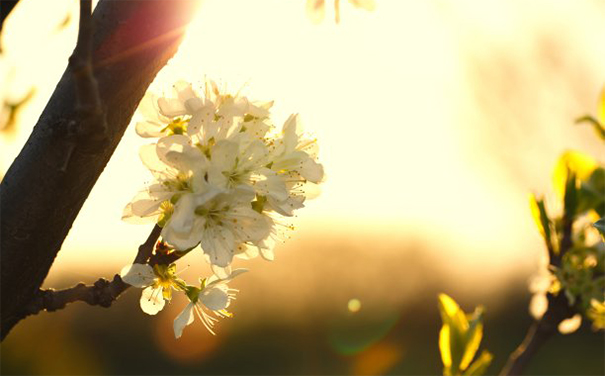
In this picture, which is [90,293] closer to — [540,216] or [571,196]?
[540,216]

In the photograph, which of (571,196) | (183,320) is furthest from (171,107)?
(571,196)

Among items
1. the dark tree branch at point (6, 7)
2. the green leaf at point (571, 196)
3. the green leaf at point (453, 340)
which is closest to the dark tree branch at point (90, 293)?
the dark tree branch at point (6, 7)

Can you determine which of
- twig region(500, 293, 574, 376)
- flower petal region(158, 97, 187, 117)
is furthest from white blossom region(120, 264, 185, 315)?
twig region(500, 293, 574, 376)

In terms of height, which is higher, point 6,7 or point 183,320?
point 6,7

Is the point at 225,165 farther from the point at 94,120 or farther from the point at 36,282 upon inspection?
the point at 36,282

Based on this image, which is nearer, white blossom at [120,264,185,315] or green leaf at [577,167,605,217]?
white blossom at [120,264,185,315]

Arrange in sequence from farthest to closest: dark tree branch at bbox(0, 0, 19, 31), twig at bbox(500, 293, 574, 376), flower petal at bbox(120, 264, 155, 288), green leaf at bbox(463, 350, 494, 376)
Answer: twig at bbox(500, 293, 574, 376)
green leaf at bbox(463, 350, 494, 376)
flower petal at bbox(120, 264, 155, 288)
dark tree branch at bbox(0, 0, 19, 31)

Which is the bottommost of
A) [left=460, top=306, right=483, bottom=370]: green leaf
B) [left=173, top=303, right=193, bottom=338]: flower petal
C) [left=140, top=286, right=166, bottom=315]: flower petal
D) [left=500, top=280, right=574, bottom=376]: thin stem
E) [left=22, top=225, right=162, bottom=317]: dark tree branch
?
[left=500, top=280, right=574, bottom=376]: thin stem

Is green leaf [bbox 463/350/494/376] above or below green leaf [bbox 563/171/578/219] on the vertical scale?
below

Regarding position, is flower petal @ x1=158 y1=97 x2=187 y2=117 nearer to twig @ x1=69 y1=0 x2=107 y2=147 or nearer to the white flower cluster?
the white flower cluster
